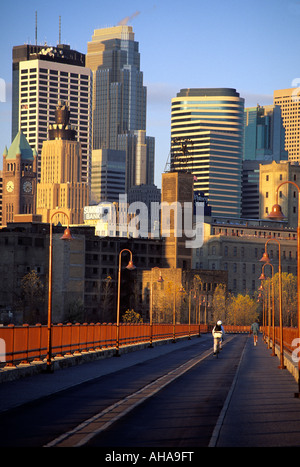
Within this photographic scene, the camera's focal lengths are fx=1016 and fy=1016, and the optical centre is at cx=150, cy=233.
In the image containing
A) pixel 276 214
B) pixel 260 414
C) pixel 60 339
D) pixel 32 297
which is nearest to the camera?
pixel 260 414

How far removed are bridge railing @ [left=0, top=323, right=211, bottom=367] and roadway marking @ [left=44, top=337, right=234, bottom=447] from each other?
16.1ft

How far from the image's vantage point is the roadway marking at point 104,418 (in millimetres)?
18828

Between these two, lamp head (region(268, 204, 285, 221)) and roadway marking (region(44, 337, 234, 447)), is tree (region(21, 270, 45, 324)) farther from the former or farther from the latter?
lamp head (region(268, 204, 285, 221))

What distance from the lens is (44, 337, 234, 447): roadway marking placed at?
1883 centimetres

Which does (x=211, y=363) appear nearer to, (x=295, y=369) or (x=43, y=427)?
(x=295, y=369)

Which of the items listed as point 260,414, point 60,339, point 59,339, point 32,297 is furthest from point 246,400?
point 32,297

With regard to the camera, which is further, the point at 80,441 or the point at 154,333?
the point at 154,333

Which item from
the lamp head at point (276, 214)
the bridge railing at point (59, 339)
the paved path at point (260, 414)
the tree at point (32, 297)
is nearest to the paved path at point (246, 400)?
the paved path at point (260, 414)

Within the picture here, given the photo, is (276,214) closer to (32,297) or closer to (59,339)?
(59,339)

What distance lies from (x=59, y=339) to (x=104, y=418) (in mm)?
20604

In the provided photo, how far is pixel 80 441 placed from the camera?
740 inches

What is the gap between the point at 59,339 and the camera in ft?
141
